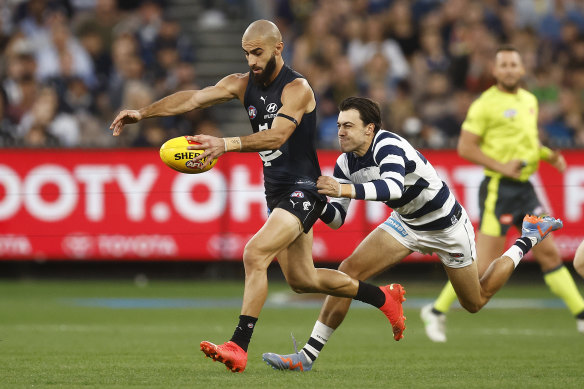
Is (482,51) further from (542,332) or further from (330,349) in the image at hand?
(330,349)

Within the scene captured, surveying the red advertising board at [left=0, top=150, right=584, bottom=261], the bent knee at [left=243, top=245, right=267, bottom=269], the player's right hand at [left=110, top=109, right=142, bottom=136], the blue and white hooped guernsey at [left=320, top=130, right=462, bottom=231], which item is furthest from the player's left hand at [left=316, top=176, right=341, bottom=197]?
the red advertising board at [left=0, top=150, right=584, bottom=261]

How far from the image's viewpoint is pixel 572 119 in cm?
1744

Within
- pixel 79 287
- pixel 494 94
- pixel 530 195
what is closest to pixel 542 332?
pixel 530 195

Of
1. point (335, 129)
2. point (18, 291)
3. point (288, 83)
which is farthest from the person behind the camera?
point (335, 129)

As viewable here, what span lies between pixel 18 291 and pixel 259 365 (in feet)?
26.3

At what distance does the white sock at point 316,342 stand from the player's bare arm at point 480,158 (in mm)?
3139

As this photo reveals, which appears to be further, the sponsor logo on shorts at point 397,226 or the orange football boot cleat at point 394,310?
the sponsor logo on shorts at point 397,226

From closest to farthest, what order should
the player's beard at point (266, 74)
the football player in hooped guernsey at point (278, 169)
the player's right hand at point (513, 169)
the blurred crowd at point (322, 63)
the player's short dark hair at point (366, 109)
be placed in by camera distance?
1. the football player in hooped guernsey at point (278, 169)
2. the player's short dark hair at point (366, 109)
3. the player's beard at point (266, 74)
4. the player's right hand at point (513, 169)
5. the blurred crowd at point (322, 63)

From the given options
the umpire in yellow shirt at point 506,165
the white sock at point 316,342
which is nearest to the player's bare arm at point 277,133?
the white sock at point 316,342

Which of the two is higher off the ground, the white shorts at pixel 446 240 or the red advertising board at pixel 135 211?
the white shorts at pixel 446 240

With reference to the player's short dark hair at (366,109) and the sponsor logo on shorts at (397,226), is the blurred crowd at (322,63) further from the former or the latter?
the player's short dark hair at (366,109)

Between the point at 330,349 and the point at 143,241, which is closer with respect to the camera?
the point at 330,349

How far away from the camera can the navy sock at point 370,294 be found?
834cm

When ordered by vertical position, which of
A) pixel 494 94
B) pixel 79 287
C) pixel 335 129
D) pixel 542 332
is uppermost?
pixel 494 94
